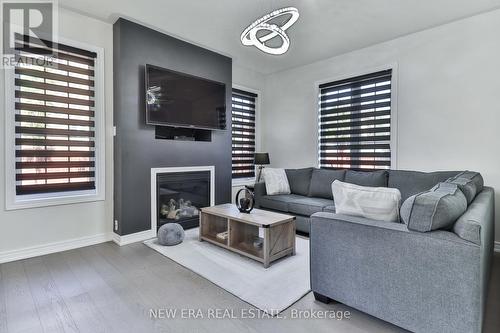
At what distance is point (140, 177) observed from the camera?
3410 mm

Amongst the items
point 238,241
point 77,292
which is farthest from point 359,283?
point 77,292

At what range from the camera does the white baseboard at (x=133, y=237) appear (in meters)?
3.24

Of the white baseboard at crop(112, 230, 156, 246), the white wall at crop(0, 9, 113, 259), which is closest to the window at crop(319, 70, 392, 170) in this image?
the white baseboard at crop(112, 230, 156, 246)

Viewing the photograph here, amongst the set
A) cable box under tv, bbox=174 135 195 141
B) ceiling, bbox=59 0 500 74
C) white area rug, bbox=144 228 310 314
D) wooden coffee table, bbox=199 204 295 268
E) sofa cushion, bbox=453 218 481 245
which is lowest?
white area rug, bbox=144 228 310 314

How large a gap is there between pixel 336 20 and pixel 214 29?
1.59 meters

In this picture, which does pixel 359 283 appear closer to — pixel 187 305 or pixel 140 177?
pixel 187 305

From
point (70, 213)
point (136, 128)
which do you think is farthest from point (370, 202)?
point (70, 213)

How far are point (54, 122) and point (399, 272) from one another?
3.60m

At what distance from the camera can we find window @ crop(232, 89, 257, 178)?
204 inches

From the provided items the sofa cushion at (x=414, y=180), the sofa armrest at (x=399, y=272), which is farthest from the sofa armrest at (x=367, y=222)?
the sofa cushion at (x=414, y=180)

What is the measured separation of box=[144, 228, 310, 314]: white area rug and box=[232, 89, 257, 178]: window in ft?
7.54

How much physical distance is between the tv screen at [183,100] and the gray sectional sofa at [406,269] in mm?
2538

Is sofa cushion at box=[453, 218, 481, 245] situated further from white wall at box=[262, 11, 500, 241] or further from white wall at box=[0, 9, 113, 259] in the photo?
white wall at box=[0, 9, 113, 259]

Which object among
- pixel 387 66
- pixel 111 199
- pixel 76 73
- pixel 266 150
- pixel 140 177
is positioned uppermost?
pixel 387 66
